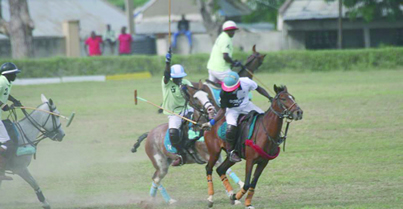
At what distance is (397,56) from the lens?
26953 millimetres

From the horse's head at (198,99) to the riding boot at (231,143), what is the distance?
2.09 ft

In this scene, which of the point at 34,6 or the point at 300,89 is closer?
the point at 300,89

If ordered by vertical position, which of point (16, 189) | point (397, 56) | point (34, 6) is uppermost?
point (34, 6)

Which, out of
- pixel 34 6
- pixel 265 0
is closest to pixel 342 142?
pixel 265 0

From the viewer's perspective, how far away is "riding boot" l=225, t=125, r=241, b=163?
1013cm

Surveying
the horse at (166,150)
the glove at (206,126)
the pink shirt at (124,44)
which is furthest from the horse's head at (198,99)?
the pink shirt at (124,44)

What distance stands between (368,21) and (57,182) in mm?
21269

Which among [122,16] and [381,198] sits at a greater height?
[122,16]

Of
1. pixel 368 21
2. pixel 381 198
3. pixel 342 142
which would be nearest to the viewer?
pixel 381 198

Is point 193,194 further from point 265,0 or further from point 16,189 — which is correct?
point 265,0

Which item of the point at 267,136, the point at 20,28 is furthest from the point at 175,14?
the point at 267,136

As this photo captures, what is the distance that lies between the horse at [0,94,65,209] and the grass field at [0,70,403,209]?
1.84 feet

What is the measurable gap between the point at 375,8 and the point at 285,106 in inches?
912

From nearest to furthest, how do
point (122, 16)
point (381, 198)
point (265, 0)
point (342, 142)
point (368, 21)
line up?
point (381, 198) → point (342, 142) → point (368, 21) → point (265, 0) → point (122, 16)
